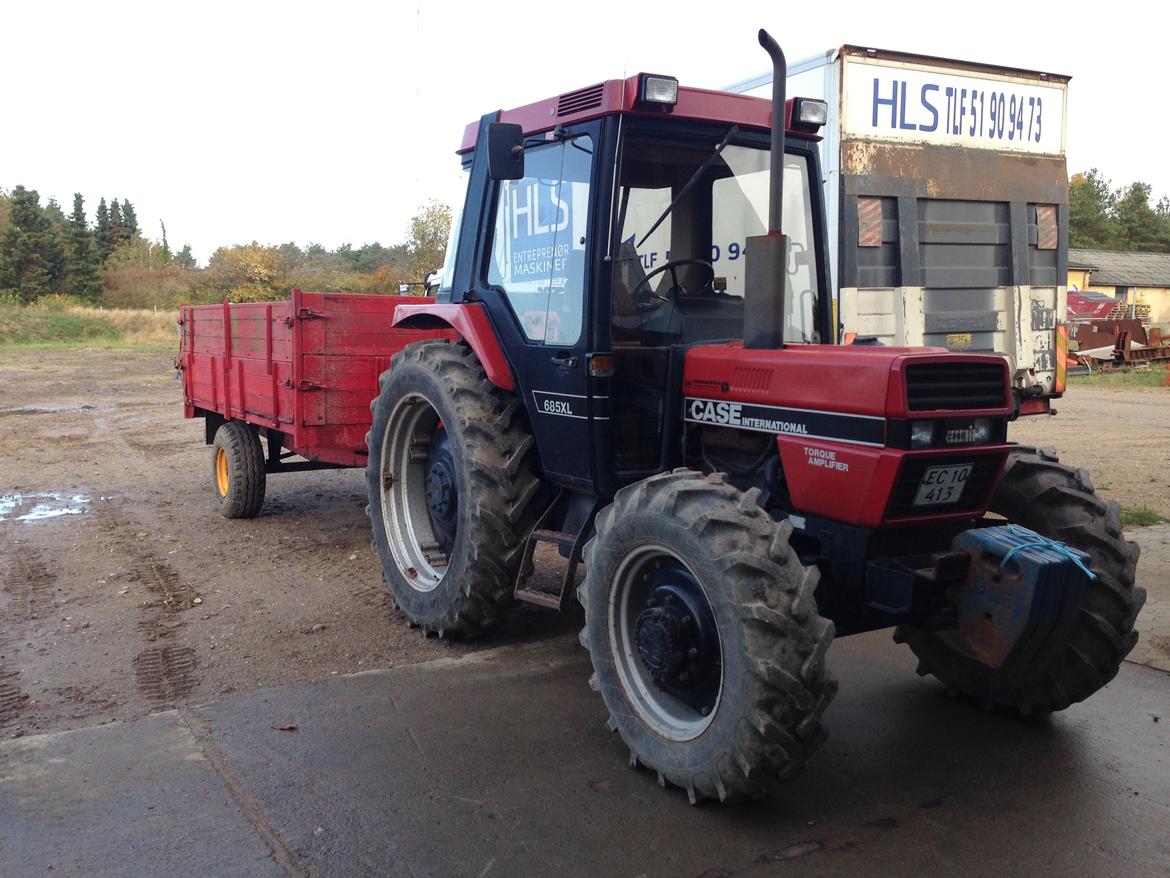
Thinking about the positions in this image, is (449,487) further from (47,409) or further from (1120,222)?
(1120,222)

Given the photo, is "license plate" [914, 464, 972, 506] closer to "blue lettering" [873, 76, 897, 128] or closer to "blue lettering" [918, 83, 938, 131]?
"blue lettering" [873, 76, 897, 128]

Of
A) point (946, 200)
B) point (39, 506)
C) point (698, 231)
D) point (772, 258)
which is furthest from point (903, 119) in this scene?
point (39, 506)

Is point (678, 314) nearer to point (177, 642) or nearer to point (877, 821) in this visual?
point (877, 821)

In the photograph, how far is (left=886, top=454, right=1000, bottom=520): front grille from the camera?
3.74 metres

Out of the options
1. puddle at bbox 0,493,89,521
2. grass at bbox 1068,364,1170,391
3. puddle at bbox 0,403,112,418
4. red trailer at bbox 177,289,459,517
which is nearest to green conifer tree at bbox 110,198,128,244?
puddle at bbox 0,403,112,418

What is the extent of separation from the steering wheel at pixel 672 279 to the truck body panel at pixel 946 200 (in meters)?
3.13

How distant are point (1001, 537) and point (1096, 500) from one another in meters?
0.84

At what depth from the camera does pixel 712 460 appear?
14.9 feet

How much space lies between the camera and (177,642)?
5559 millimetres

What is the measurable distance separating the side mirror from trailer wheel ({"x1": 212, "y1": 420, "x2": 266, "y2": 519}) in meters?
4.77

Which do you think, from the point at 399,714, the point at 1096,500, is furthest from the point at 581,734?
the point at 1096,500

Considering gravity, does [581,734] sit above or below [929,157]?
below

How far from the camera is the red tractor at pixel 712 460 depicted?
3576mm

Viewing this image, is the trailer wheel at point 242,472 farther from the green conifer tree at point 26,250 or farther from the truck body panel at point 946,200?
the green conifer tree at point 26,250
